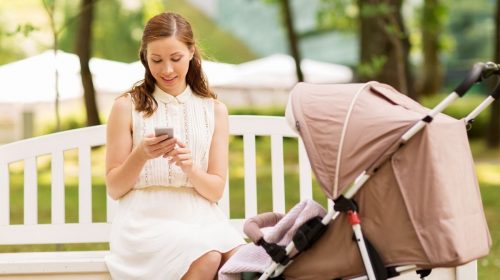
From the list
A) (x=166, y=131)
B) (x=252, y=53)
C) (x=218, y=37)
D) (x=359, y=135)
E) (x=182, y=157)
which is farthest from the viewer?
(x=252, y=53)

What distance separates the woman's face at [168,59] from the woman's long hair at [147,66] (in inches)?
1.0

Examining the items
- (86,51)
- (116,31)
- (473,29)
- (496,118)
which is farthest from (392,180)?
(473,29)

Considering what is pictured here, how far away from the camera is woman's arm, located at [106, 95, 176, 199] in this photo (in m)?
4.09

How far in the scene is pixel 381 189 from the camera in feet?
11.9

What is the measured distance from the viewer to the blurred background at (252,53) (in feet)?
A: 34.7

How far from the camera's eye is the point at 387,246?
A: 3666 mm

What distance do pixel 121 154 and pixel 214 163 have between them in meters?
0.40

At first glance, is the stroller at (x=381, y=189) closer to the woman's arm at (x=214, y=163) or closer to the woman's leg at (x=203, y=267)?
the woman's leg at (x=203, y=267)

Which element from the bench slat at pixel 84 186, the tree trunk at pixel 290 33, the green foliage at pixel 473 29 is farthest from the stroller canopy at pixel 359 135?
the green foliage at pixel 473 29

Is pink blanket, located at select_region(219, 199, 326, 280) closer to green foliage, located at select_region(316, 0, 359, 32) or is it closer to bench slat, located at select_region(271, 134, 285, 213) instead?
bench slat, located at select_region(271, 134, 285, 213)

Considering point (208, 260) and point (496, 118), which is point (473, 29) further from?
point (208, 260)

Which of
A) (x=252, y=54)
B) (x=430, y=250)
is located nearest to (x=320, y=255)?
(x=430, y=250)

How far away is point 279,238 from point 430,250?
623 millimetres

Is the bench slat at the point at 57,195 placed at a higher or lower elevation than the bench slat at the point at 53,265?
higher
